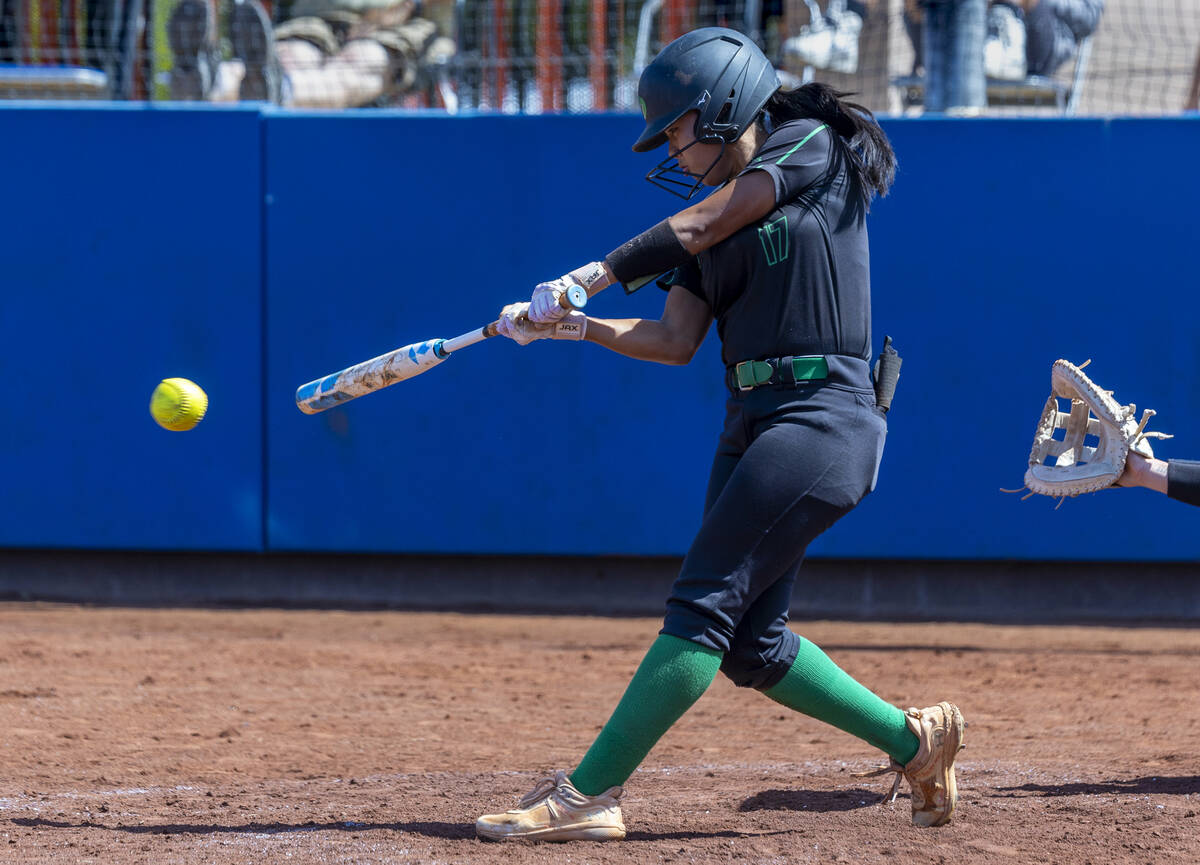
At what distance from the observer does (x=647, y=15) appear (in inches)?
301

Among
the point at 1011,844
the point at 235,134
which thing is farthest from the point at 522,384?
the point at 1011,844

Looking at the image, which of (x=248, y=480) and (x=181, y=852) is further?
(x=248, y=480)

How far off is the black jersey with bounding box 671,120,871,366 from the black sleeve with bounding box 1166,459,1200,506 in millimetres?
1022

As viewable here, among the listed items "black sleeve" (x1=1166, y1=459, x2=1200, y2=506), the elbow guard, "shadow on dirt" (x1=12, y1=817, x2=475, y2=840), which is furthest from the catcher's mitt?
"shadow on dirt" (x1=12, y1=817, x2=475, y2=840)

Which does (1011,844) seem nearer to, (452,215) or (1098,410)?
(1098,410)

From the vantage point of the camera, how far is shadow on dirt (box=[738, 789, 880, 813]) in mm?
3406

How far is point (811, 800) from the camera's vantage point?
11.5 ft

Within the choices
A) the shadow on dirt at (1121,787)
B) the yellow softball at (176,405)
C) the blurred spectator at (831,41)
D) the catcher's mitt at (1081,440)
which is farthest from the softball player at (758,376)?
the blurred spectator at (831,41)

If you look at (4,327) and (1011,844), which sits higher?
(4,327)

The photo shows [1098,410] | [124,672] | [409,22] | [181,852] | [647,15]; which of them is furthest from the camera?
[409,22]

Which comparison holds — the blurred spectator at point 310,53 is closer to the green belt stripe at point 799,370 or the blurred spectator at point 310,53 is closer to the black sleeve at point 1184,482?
the green belt stripe at point 799,370

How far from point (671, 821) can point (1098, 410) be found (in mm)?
1620

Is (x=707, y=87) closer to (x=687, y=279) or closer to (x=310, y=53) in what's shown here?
(x=687, y=279)

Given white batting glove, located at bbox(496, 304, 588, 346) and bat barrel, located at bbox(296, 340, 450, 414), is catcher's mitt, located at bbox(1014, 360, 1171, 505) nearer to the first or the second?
white batting glove, located at bbox(496, 304, 588, 346)
